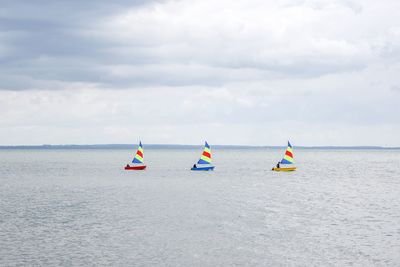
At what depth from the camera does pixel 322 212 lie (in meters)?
59.3

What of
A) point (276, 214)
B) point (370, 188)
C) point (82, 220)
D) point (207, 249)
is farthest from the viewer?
point (370, 188)

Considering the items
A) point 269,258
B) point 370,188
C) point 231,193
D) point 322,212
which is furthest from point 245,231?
point 370,188

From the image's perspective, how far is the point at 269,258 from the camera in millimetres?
35781

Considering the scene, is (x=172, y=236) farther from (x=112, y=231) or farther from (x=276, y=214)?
(x=276, y=214)

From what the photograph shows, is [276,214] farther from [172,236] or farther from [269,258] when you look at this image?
[269,258]

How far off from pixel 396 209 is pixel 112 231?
35.6 metres

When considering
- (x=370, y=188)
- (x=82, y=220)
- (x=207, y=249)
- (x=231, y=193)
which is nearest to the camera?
(x=207, y=249)

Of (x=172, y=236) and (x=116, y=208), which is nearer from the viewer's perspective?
(x=172, y=236)

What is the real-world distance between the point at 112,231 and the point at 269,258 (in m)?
15.8

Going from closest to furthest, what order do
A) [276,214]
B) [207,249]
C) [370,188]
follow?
[207,249], [276,214], [370,188]

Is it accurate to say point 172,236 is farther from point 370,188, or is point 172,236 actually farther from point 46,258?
point 370,188

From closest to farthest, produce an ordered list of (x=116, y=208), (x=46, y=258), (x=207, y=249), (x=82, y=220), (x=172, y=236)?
1. (x=46, y=258)
2. (x=207, y=249)
3. (x=172, y=236)
4. (x=82, y=220)
5. (x=116, y=208)

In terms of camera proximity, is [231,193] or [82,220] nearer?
[82,220]

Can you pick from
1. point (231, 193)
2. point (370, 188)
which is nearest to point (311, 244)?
point (231, 193)
